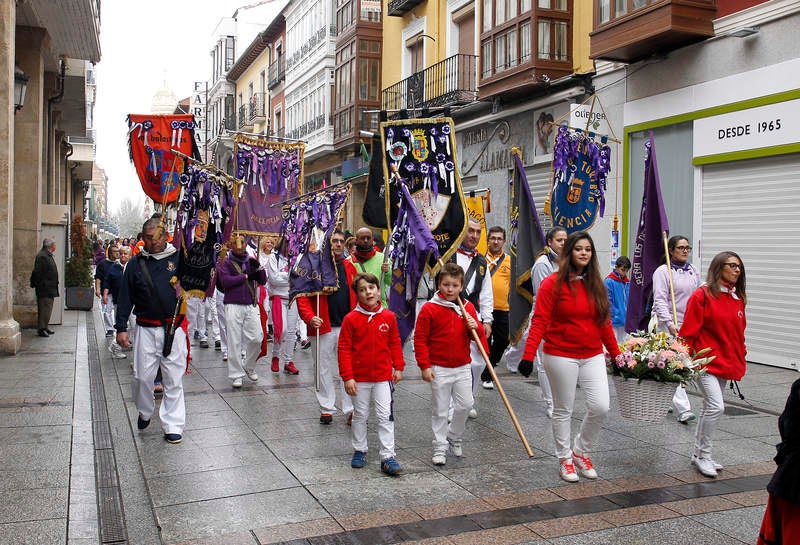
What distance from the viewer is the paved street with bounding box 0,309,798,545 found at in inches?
196

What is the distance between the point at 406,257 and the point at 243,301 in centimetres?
354

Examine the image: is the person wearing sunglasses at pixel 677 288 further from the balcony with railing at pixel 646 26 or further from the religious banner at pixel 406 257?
the balcony with railing at pixel 646 26

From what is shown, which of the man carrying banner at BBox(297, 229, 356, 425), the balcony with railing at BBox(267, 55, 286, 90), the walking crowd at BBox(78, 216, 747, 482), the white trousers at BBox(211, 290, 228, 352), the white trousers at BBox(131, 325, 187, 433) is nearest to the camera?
the walking crowd at BBox(78, 216, 747, 482)

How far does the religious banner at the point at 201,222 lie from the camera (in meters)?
8.02

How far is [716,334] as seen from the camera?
6402 millimetres

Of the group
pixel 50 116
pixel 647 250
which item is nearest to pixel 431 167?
pixel 647 250

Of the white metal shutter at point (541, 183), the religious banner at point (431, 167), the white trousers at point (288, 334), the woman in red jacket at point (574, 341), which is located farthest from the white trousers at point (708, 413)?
the white metal shutter at point (541, 183)

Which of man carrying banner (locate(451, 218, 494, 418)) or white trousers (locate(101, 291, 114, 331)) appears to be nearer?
man carrying banner (locate(451, 218, 494, 418))

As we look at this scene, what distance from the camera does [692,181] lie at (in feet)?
46.4

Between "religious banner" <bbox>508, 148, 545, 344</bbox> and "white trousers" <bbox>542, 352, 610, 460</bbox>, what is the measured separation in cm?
237

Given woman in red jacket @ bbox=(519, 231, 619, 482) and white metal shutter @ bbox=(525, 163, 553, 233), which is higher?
white metal shutter @ bbox=(525, 163, 553, 233)

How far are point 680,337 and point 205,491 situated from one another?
12.6 feet

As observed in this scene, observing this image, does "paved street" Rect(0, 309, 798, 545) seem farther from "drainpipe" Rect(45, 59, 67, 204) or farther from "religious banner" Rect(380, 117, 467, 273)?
"drainpipe" Rect(45, 59, 67, 204)

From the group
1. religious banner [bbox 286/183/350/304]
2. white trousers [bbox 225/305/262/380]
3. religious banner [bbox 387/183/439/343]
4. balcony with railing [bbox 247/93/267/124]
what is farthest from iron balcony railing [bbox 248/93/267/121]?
religious banner [bbox 387/183/439/343]
